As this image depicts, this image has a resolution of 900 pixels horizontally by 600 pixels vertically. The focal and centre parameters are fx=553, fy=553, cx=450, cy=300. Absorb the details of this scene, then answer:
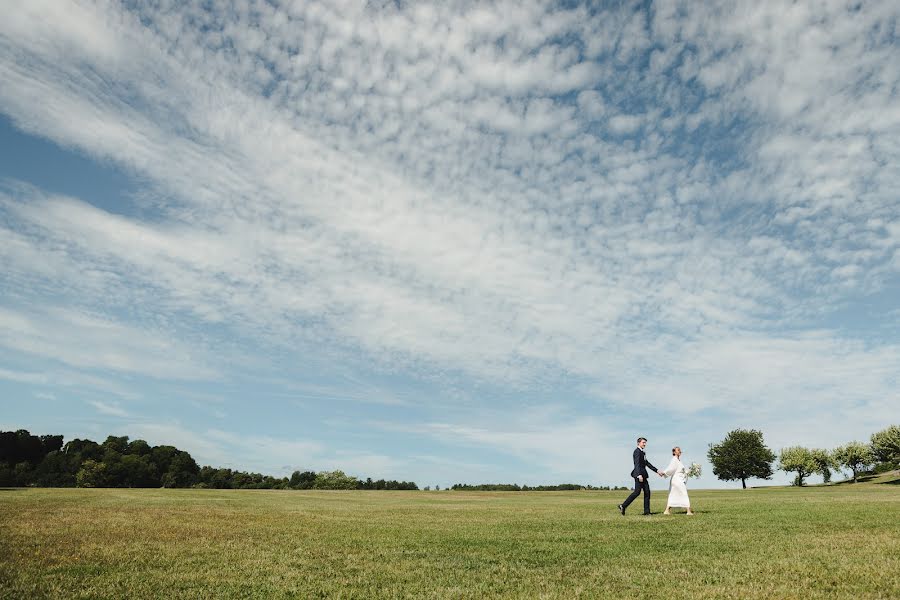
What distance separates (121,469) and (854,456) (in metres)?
143

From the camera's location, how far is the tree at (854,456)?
104438 mm

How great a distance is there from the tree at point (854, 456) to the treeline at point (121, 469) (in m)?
84.6

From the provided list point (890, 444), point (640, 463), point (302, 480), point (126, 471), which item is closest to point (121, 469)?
point (126, 471)

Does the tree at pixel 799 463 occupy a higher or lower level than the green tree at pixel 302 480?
higher

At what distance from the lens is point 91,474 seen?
332 ft

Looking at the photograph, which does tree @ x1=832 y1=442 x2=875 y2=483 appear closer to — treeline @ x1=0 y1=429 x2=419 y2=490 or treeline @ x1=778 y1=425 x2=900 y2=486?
treeline @ x1=778 y1=425 x2=900 y2=486

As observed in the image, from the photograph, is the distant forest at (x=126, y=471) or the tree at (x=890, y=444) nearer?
the tree at (x=890, y=444)

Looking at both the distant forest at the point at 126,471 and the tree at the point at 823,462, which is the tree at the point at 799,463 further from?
the distant forest at the point at 126,471

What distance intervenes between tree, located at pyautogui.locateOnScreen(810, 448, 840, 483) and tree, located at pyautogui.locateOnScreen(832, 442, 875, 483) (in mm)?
1567

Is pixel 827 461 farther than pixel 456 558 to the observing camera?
Yes

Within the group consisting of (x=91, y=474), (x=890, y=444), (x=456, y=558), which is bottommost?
(x=456, y=558)

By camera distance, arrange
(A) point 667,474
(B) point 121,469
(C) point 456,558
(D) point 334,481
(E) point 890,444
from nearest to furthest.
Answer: (C) point 456,558
(A) point 667,474
(E) point 890,444
(B) point 121,469
(D) point 334,481

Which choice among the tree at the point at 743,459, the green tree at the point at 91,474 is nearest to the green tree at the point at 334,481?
the green tree at the point at 91,474

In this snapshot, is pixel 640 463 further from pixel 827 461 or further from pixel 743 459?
pixel 827 461
